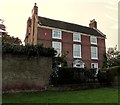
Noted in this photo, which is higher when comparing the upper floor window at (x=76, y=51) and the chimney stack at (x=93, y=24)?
the chimney stack at (x=93, y=24)

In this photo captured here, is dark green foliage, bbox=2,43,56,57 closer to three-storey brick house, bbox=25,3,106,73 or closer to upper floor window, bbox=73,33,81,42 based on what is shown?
three-storey brick house, bbox=25,3,106,73

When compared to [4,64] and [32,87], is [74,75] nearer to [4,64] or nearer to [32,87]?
[32,87]

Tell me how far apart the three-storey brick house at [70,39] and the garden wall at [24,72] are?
15.9m

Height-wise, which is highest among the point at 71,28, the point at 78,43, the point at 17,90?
the point at 71,28

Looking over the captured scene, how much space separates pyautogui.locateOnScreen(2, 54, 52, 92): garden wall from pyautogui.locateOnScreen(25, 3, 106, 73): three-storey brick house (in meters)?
15.9

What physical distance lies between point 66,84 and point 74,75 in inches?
61.8

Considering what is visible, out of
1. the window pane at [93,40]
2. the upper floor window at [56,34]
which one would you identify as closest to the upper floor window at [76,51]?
the upper floor window at [56,34]

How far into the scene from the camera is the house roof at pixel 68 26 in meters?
38.2

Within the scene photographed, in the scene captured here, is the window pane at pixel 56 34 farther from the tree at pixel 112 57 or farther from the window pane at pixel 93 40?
the tree at pixel 112 57

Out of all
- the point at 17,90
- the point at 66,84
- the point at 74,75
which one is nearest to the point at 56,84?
the point at 66,84

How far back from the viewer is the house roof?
125 feet

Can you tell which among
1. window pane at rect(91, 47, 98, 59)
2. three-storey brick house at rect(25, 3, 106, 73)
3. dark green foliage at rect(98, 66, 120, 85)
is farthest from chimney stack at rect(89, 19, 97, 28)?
dark green foliage at rect(98, 66, 120, 85)

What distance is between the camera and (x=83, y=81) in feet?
75.9

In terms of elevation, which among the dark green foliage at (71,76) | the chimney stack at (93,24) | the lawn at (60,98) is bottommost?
the lawn at (60,98)
